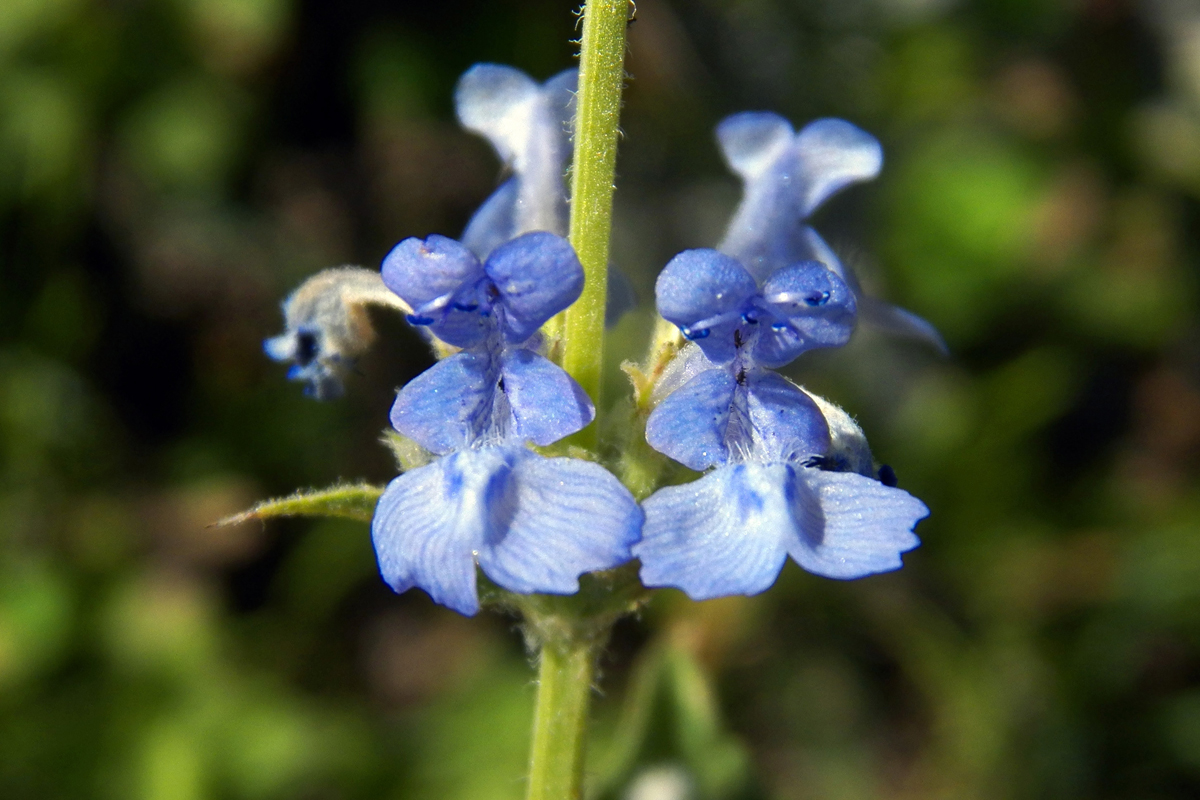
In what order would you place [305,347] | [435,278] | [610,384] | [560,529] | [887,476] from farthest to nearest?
1. [610,384]
2. [305,347]
3. [887,476]
4. [435,278]
5. [560,529]

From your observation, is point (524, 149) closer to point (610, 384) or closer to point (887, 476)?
point (887, 476)

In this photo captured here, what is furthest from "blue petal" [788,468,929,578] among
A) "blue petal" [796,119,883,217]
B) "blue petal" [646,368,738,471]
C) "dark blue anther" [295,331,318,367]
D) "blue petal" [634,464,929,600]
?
"dark blue anther" [295,331,318,367]

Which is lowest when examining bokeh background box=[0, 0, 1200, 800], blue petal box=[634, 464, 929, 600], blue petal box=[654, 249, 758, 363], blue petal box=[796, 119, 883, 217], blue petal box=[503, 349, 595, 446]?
bokeh background box=[0, 0, 1200, 800]

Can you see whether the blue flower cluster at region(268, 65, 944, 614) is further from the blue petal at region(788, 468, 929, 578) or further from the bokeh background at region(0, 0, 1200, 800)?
the bokeh background at region(0, 0, 1200, 800)

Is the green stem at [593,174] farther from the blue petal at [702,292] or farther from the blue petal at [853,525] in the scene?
the blue petal at [853,525]

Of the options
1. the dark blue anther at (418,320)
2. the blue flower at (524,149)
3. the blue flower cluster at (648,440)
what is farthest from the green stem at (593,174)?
the blue flower at (524,149)

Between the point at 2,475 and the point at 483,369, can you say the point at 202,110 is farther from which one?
the point at 483,369

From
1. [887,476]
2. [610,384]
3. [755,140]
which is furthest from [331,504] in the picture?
[610,384]
